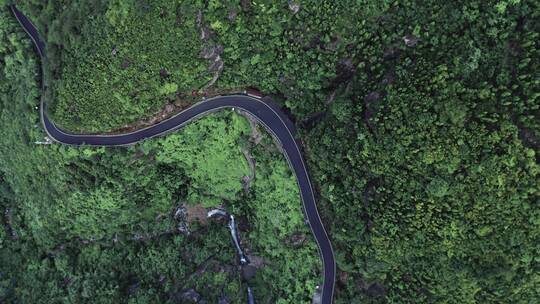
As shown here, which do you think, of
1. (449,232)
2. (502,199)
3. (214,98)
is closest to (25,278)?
(214,98)

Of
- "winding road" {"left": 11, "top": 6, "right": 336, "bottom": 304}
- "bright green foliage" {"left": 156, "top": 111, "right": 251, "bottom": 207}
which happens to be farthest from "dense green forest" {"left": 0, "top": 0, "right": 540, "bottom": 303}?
"winding road" {"left": 11, "top": 6, "right": 336, "bottom": 304}

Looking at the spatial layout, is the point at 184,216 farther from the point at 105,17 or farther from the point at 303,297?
the point at 105,17

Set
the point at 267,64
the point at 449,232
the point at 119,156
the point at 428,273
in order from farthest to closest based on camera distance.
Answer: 1. the point at 119,156
2. the point at 267,64
3. the point at 428,273
4. the point at 449,232

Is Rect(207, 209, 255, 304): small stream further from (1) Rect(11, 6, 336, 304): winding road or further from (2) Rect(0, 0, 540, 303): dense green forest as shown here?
(1) Rect(11, 6, 336, 304): winding road

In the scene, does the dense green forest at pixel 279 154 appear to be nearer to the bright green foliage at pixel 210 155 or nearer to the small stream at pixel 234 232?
the bright green foliage at pixel 210 155

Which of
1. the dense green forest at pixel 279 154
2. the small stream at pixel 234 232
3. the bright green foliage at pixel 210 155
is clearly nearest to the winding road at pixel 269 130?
the dense green forest at pixel 279 154

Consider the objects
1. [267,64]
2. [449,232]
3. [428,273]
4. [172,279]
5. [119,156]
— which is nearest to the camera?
[449,232]
